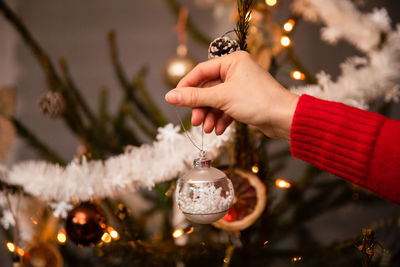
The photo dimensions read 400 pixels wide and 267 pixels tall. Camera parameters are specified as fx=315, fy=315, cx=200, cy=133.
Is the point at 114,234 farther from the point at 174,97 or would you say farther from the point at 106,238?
the point at 174,97

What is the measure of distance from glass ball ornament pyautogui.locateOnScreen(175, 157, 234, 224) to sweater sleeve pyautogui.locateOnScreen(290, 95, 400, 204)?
5.2 inches

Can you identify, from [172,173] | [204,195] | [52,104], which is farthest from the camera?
[52,104]

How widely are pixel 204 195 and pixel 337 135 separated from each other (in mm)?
207

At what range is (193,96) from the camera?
45cm

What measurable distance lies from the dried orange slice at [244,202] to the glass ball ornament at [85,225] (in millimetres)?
232

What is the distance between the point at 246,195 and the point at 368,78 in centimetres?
37

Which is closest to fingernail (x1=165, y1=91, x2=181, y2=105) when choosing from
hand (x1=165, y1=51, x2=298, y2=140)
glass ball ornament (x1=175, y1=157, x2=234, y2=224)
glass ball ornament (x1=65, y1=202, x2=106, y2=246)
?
hand (x1=165, y1=51, x2=298, y2=140)

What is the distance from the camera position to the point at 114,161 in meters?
0.59

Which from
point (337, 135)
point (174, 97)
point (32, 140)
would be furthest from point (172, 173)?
point (32, 140)

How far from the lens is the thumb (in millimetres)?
440

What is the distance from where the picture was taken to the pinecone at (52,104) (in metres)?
0.71

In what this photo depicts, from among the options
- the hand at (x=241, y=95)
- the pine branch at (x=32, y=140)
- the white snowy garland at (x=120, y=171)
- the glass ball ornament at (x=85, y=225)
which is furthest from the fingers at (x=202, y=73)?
the pine branch at (x=32, y=140)

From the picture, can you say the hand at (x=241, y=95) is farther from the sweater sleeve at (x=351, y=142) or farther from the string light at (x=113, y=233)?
the string light at (x=113, y=233)

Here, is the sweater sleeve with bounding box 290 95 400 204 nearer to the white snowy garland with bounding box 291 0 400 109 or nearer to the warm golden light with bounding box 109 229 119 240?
the white snowy garland with bounding box 291 0 400 109
